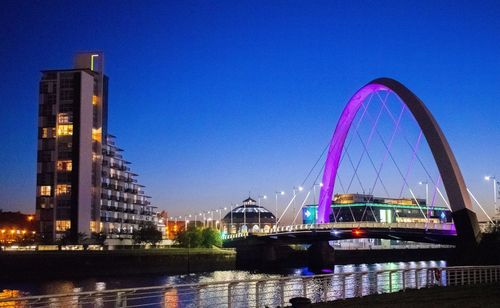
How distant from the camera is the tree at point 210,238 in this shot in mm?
115650

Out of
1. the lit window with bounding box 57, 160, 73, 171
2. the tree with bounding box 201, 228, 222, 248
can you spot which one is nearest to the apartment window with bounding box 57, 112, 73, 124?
the lit window with bounding box 57, 160, 73, 171

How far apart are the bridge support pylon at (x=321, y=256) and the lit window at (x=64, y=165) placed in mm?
44379

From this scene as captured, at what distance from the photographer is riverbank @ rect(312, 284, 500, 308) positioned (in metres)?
23.4

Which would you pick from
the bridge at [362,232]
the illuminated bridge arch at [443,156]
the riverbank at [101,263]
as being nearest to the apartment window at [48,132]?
the riverbank at [101,263]

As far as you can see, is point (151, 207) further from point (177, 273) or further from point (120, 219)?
point (177, 273)

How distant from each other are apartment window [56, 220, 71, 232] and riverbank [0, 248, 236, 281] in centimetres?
2644

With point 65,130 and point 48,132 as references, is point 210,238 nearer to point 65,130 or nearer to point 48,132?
point 65,130

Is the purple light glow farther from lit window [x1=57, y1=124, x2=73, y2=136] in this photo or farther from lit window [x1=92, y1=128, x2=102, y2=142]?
lit window [x1=57, y1=124, x2=73, y2=136]

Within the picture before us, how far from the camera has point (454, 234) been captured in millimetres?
72312

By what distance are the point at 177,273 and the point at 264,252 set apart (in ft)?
94.8

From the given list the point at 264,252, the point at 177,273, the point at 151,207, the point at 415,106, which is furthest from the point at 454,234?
the point at 151,207

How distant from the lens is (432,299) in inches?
1024

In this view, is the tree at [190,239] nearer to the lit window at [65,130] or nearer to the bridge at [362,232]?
the bridge at [362,232]

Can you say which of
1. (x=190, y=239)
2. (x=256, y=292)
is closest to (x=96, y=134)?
(x=190, y=239)
